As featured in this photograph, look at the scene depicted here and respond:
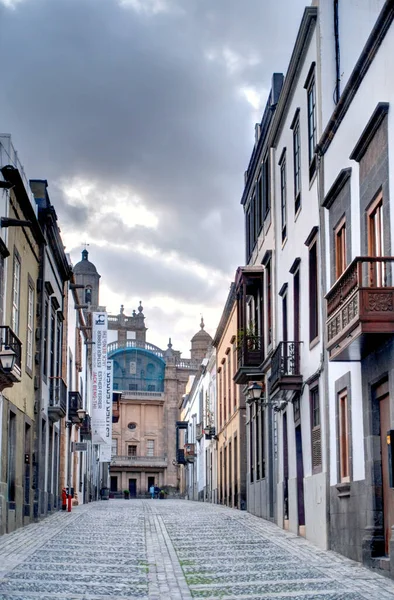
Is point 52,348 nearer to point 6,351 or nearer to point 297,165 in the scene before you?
point 297,165

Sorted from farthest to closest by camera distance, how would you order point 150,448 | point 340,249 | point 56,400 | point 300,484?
point 150,448, point 56,400, point 300,484, point 340,249

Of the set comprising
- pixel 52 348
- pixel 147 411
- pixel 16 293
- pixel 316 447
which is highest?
pixel 147 411

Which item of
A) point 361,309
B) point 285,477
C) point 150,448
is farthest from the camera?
point 150,448

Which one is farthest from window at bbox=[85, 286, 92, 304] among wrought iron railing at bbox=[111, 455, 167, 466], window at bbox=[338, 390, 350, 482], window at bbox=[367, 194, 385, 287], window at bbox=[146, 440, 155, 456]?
window at bbox=[367, 194, 385, 287]

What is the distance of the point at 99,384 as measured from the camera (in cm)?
4462

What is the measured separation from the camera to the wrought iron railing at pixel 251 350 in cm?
2612

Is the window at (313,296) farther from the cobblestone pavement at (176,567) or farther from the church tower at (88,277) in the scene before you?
the church tower at (88,277)

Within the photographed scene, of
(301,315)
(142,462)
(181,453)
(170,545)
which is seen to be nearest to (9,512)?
(170,545)

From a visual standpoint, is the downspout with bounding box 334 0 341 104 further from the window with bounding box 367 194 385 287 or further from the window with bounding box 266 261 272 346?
the window with bounding box 266 261 272 346

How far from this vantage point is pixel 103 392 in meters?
44.3

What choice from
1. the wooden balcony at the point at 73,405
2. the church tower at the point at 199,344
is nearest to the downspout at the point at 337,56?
the wooden balcony at the point at 73,405

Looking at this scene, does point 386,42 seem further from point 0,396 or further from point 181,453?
point 181,453

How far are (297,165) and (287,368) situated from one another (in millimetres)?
4257

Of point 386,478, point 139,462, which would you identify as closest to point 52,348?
point 386,478
